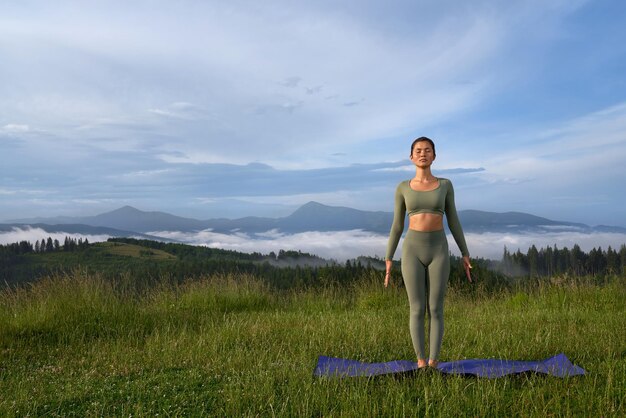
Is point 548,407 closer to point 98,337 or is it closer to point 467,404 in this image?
point 467,404

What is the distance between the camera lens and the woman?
6727 mm

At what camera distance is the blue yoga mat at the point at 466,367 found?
6633 mm

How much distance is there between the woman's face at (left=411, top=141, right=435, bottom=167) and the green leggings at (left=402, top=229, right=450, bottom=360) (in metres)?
0.85

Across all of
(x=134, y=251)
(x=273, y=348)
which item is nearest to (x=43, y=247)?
(x=134, y=251)

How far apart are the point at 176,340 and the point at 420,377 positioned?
4470mm

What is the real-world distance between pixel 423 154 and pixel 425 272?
1440mm

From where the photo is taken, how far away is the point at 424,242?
22.0 ft

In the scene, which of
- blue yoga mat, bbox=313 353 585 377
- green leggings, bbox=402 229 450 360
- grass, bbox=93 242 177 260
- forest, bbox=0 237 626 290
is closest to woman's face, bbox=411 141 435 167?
green leggings, bbox=402 229 450 360

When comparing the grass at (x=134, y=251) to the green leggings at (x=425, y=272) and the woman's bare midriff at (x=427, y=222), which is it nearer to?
the green leggings at (x=425, y=272)

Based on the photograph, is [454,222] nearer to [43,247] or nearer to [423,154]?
[423,154]

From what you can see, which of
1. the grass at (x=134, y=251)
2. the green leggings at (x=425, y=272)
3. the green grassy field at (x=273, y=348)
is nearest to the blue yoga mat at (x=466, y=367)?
the green grassy field at (x=273, y=348)

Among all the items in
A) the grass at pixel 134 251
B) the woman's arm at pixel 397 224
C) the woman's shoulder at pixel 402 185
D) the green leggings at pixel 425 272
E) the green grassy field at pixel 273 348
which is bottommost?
the grass at pixel 134 251

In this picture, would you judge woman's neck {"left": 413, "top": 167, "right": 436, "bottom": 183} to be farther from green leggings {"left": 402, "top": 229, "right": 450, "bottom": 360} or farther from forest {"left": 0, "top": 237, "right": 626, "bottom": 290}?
forest {"left": 0, "top": 237, "right": 626, "bottom": 290}

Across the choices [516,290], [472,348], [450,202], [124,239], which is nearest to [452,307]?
[516,290]
